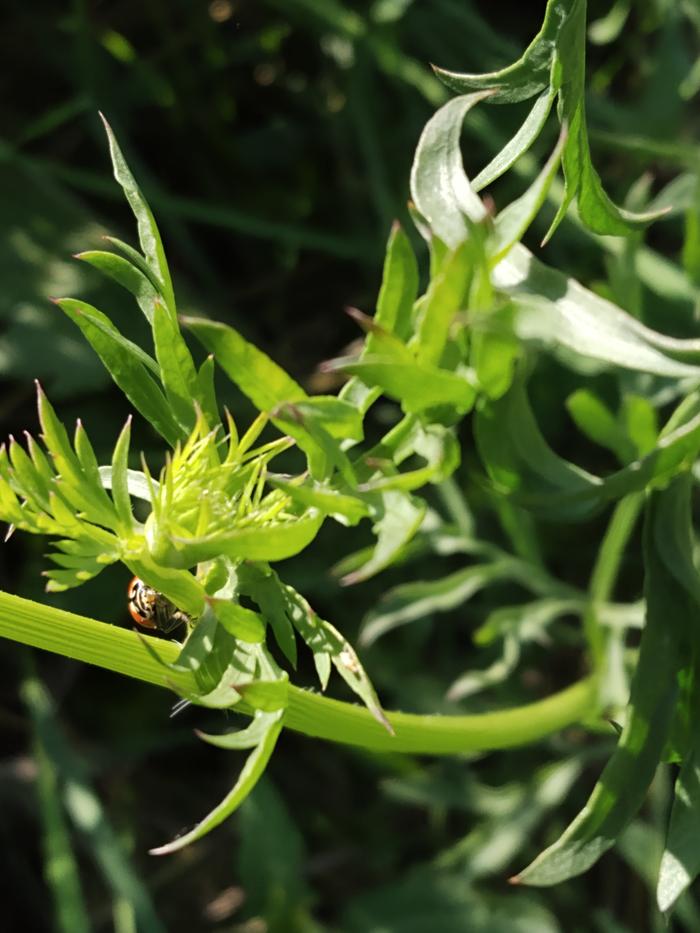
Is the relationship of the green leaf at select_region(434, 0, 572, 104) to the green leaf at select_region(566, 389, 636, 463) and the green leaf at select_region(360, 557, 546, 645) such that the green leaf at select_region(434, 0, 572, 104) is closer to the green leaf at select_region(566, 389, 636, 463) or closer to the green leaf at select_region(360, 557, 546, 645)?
the green leaf at select_region(566, 389, 636, 463)

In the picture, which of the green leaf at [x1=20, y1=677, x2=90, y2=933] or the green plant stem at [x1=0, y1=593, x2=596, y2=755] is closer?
the green plant stem at [x1=0, y1=593, x2=596, y2=755]

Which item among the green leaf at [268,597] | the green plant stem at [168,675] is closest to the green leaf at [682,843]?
the green plant stem at [168,675]

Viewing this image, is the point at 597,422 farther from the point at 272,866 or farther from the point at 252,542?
the point at 272,866

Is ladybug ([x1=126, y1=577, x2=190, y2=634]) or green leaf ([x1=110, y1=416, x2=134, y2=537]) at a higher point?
green leaf ([x1=110, y1=416, x2=134, y2=537])

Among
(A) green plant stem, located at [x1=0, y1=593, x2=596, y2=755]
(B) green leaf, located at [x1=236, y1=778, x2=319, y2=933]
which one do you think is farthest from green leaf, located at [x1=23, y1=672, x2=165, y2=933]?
(A) green plant stem, located at [x1=0, y1=593, x2=596, y2=755]

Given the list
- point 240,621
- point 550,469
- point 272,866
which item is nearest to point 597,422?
point 550,469

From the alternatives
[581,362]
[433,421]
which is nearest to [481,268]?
[433,421]
